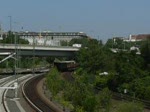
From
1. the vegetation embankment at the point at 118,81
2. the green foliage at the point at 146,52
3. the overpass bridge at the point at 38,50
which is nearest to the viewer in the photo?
the vegetation embankment at the point at 118,81

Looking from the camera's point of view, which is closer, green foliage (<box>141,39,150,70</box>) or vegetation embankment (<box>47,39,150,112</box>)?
vegetation embankment (<box>47,39,150,112</box>)

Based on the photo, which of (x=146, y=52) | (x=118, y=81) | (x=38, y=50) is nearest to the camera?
(x=118, y=81)

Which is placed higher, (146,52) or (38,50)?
(146,52)

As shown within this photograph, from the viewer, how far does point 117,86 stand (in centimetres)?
7881

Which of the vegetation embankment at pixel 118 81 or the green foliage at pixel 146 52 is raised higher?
the green foliage at pixel 146 52

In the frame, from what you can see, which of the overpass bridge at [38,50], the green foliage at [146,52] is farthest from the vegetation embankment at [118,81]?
the overpass bridge at [38,50]

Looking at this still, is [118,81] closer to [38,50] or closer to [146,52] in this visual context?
[146,52]

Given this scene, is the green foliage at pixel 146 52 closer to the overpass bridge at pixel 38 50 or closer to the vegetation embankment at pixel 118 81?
the vegetation embankment at pixel 118 81

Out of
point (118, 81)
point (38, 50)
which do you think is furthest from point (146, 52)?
point (38, 50)

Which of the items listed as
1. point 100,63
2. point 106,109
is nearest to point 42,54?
point 100,63

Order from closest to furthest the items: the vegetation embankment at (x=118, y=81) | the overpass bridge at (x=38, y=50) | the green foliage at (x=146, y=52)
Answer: the vegetation embankment at (x=118, y=81)
the green foliage at (x=146, y=52)
the overpass bridge at (x=38, y=50)

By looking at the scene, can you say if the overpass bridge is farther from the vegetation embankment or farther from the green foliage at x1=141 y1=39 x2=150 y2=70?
the green foliage at x1=141 y1=39 x2=150 y2=70

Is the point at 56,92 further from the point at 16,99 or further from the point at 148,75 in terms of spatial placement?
the point at 148,75

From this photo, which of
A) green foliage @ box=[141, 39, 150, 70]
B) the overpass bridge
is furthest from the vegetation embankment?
the overpass bridge
